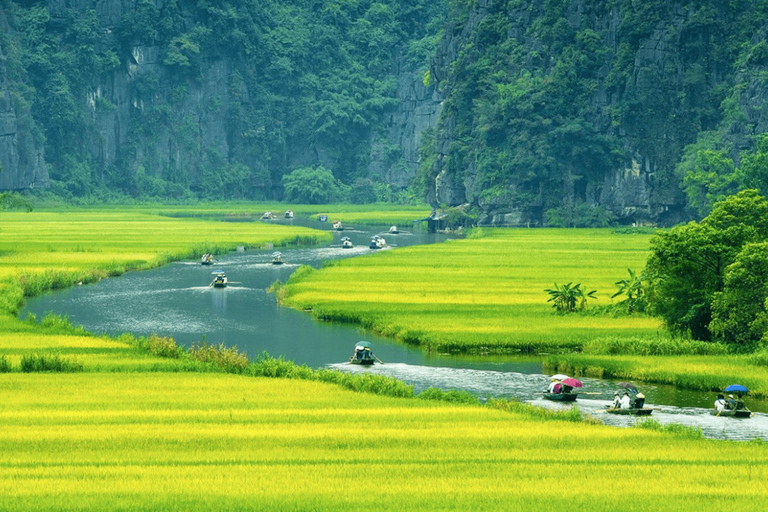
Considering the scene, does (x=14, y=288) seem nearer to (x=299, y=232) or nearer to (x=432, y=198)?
(x=299, y=232)

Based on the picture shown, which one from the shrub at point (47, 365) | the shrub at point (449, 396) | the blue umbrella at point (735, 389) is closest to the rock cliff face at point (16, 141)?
the shrub at point (47, 365)

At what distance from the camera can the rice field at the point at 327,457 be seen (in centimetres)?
2238

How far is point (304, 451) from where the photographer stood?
26328 millimetres

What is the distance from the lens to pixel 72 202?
177250mm

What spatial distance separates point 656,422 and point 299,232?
83561 millimetres

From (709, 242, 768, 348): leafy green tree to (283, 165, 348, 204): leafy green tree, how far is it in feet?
505

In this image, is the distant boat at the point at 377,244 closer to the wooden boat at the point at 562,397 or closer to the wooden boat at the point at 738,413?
the wooden boat at the point at 562,397

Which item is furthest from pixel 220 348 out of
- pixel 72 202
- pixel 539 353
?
pixel 72 202

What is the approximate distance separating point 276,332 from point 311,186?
147m

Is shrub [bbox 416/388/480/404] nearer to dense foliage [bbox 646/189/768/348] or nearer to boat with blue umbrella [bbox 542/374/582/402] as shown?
boat with blue umbrella [bbox 542/374/582/402]

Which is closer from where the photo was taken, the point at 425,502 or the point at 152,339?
the point at 425,502

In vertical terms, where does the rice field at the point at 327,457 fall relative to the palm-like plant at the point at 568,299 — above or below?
below

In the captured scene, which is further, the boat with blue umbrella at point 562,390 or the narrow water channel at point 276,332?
the narrow water channel at point 276,332

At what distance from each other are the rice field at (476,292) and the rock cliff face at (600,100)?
2893cm
